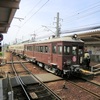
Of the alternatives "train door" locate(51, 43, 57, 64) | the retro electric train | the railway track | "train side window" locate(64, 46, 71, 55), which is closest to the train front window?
the retro electric train

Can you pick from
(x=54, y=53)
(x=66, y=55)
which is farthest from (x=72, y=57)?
(x=54, y=53)

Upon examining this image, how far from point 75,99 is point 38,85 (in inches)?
121

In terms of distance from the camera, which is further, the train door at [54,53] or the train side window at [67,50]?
the train door at [54,53]

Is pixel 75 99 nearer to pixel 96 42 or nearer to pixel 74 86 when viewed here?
pixel 74 86

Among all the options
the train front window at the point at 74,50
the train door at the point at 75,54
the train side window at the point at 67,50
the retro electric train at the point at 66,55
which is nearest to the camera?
the retro electric train at the point at 66,55

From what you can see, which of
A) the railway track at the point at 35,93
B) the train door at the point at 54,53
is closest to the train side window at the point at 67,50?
the train door at the point at 54,53

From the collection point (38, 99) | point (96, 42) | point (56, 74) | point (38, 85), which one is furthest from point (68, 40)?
point (96, 42)

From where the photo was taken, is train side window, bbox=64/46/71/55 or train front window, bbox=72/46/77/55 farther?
train front window, bbox=72/46/77/55

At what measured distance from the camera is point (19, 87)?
9.67 meters

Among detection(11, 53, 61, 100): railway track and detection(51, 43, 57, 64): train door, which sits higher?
detection(51, 43, 57, 64): train door

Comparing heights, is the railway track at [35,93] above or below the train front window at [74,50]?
below

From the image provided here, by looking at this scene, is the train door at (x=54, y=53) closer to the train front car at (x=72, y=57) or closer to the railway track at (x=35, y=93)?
the train front car at (x=72, y=57)

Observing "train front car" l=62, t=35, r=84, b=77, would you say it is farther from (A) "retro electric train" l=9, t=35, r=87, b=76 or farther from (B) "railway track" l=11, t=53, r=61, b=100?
(B) "railway track" l=11, t=53, r=61, b=100

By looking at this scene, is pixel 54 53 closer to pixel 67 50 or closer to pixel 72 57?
pixel 67 50
